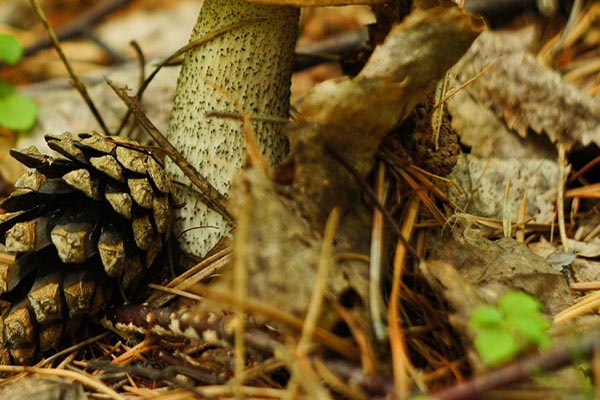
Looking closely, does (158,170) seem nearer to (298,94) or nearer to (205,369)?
(205,369)

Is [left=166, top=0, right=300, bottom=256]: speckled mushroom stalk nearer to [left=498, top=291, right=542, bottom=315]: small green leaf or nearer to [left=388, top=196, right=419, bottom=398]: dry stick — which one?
[left=388, top=196, right=419, bottom=398]: dry stick

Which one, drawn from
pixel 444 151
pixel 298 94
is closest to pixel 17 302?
pixel 444 151

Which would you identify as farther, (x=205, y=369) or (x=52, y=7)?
(x=52, y=7)

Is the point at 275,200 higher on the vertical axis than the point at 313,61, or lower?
lower

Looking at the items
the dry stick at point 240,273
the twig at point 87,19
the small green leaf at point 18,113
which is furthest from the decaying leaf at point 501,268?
the twig at point 87,19

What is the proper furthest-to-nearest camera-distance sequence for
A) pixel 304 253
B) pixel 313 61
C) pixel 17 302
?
pixel 313 61, pixel 17 302, pixel 304 253

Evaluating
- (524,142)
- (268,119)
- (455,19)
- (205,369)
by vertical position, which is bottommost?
(205,369)

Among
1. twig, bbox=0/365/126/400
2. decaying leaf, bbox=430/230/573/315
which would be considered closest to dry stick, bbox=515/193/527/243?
decaying leaf, bbox=430/230/573/315

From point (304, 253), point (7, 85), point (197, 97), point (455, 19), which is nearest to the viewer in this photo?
point (304, 253)
